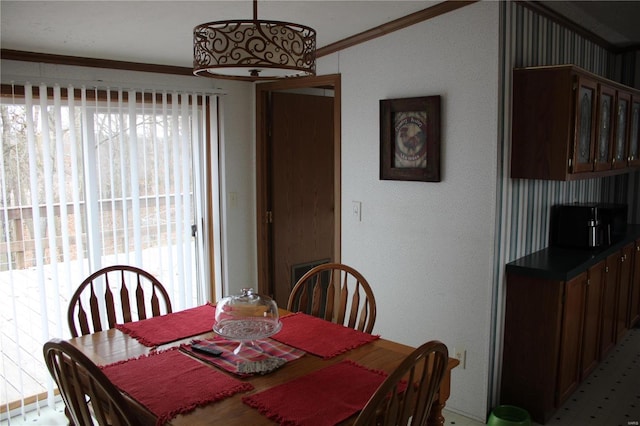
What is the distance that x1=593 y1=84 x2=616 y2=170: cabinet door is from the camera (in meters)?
3.16

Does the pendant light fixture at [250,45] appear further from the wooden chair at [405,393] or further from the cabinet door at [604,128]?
the cabinet door at [604,128]

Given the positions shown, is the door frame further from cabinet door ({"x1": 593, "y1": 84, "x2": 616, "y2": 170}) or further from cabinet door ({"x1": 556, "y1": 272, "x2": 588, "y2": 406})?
cabinet door ({"x1": 593, "y1": 84, "x2": 616, "y2": 170})

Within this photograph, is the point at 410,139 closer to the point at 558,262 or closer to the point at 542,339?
the point at 558,262

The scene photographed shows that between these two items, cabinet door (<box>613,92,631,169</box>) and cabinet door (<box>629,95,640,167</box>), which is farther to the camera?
cabinet door (<box>629,95,640,167</box>)

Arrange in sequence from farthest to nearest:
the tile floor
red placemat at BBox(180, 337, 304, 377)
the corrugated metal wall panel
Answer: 1. the tile floor
2. the corrugated metal wall panel
3. red placemat at BBox(180, 337, 304, 377)

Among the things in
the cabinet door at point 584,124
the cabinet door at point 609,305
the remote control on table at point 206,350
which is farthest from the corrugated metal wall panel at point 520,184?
the remote control on table at point 206,350

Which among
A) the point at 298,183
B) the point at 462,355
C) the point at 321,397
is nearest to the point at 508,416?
the point at 462,355

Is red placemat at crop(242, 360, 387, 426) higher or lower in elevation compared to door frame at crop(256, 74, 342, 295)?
lower

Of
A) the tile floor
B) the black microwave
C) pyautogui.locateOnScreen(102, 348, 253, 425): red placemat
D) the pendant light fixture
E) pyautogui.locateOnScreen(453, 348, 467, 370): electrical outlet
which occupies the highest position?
the pendant light fixture

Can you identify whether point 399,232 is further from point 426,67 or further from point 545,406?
point 545,406

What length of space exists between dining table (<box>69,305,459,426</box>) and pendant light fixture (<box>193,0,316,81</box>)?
1031 mm

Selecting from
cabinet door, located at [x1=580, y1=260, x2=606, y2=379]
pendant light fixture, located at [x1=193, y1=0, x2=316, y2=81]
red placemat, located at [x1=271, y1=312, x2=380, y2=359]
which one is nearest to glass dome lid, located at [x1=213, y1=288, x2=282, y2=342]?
red placemat, located at [x1=271, y1=312, x2=380, y2=359]

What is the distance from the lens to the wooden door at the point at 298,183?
13.7 feet

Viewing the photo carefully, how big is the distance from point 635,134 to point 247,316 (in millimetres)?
3311
